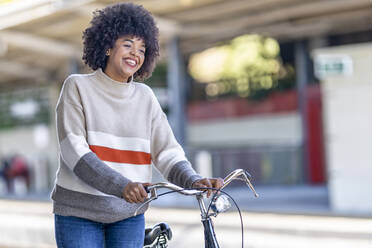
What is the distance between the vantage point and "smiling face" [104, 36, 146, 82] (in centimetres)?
293

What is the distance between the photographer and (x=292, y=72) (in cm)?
2048

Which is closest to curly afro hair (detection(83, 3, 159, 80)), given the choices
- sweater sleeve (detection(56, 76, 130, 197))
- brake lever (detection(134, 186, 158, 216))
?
sweater sleeve (detection(56, 76, 130, 197))

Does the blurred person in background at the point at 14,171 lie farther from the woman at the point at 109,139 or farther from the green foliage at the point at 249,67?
the woman at the point at 109,139

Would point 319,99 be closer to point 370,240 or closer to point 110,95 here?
point 370,240

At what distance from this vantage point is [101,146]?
287 centimetres

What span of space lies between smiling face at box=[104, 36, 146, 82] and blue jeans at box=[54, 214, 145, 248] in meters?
0.62

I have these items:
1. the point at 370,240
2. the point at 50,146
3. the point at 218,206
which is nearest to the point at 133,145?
the point at 218,206

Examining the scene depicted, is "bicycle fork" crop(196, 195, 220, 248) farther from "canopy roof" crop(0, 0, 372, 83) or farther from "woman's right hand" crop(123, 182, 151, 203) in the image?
"canopy roof" crop(0, 0, 372, 83)

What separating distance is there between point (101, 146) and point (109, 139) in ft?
0.14

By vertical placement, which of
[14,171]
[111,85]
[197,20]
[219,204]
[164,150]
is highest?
[197,20]

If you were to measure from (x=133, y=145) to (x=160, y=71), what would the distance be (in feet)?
65.8

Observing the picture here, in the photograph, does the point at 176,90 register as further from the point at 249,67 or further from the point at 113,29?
the point at 113,29

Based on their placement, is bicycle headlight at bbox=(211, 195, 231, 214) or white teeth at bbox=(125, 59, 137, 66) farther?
white teeth at bbox=(125, 59, 137, 66)

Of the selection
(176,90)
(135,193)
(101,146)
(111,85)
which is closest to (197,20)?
(176,90)
